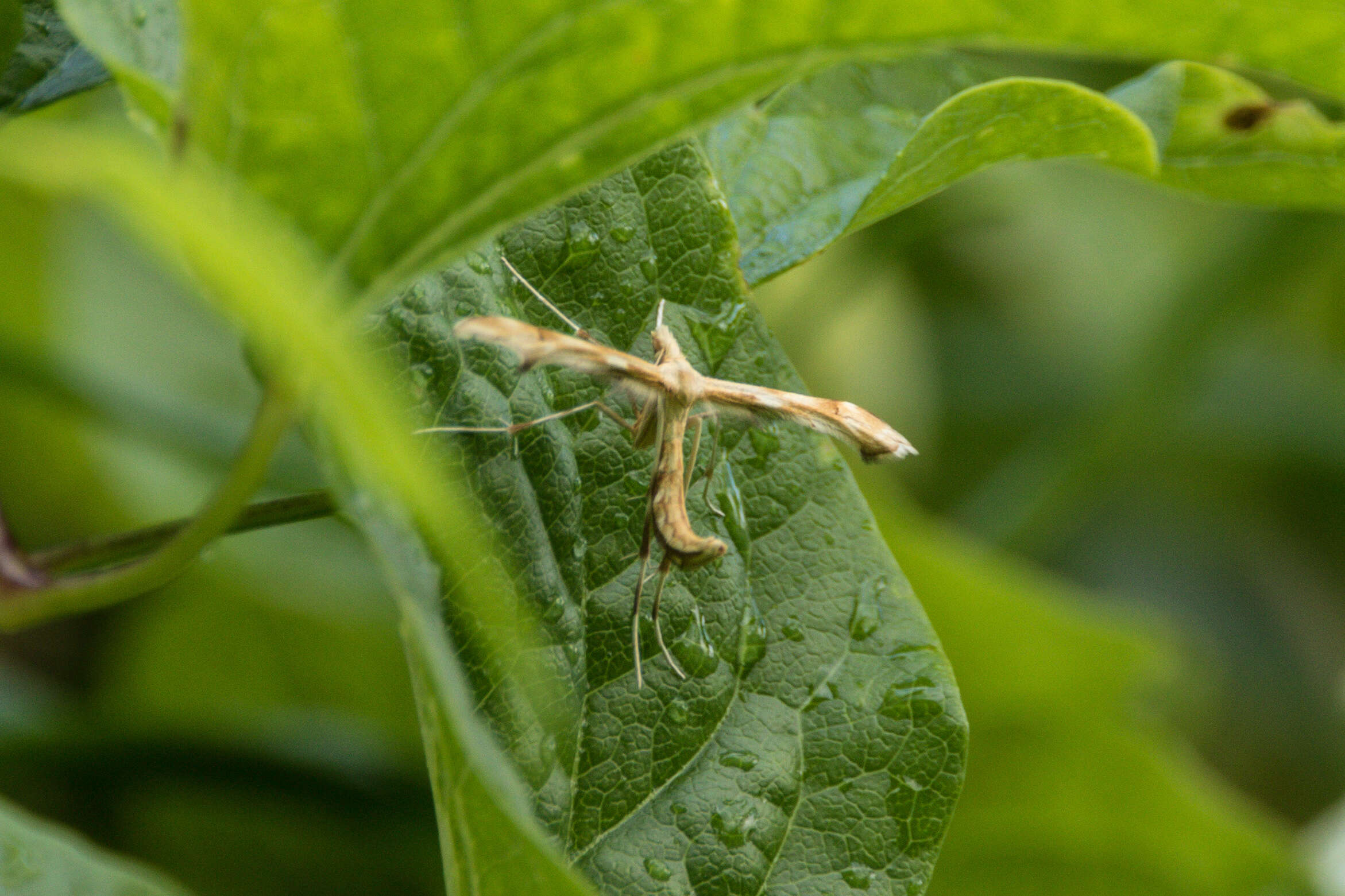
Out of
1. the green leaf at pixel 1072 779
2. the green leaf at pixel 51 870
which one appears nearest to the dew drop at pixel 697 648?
the green leaf at pixel 51 870

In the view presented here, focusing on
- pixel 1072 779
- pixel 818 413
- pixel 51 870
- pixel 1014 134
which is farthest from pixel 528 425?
pixel 1072 779

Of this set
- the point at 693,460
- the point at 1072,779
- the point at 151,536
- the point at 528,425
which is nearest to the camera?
the point at 151,536

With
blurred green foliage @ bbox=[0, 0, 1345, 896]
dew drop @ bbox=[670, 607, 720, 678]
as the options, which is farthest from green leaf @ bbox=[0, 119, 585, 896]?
dew drop @ bbox=[670, 607, 720, 678]

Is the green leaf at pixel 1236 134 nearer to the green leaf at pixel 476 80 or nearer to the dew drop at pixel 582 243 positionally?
the green leaf at pixel 476 80

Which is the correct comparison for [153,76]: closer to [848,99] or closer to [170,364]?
[848,99]

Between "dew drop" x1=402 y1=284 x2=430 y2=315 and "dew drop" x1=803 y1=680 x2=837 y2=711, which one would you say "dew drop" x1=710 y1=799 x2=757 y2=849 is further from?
"dew drop" x1=402 y1=284 x2=430 y2=315

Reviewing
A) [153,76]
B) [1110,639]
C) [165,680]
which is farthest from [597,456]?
[165,680]

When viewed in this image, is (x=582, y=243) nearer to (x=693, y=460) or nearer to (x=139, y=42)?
(x=693, y=460)
